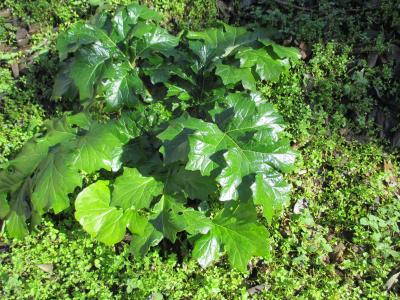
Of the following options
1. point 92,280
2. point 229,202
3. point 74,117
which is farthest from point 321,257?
point 74,117

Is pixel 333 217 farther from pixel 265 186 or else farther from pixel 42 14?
pixel 42 14

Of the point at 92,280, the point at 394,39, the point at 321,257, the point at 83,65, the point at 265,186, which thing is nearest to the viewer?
the point at 265,186

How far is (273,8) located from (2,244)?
11.5 feet

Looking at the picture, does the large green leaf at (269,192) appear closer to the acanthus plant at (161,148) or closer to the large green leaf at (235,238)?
the acanthus plant at (161,148)

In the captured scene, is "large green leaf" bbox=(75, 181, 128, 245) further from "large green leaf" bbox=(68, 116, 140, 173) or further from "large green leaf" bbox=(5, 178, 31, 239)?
"large green leaf" bbox=(5, 178, 31, 239)

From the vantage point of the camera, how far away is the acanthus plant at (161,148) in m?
3.16

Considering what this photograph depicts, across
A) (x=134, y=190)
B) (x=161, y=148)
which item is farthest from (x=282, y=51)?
(x=134, y=190)

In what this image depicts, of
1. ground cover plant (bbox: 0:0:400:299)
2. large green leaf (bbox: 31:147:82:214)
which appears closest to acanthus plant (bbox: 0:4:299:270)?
large green leaf (bbox: 31:147:82:214)

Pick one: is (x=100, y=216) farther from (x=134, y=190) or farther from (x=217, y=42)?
(x=217, y=42)

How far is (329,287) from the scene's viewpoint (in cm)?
335

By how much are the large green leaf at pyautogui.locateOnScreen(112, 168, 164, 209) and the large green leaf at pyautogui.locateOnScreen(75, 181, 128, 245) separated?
0.11 m

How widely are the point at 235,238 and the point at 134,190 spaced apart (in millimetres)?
805

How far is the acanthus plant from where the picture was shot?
3156 mm

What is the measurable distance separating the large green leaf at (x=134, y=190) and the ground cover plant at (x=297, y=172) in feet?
1.34
